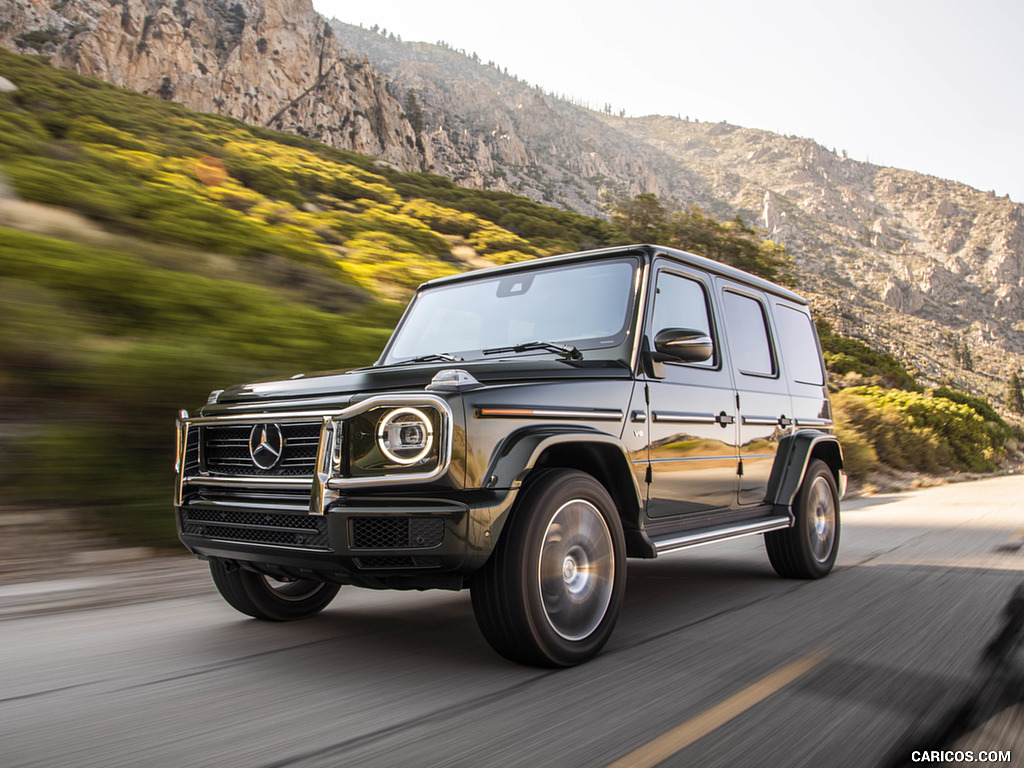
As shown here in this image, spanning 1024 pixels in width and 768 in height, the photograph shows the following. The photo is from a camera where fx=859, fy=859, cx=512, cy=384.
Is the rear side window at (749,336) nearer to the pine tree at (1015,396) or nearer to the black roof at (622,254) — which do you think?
the black roof at (622,254)

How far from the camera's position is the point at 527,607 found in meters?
3.43

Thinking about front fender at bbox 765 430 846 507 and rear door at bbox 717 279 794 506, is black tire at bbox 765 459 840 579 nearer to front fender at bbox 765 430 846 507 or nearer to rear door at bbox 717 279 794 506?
front fender at bbox 765 430 846 507

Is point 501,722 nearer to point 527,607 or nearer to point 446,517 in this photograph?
point 527,607

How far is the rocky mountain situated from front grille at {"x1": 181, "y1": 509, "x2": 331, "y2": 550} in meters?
45.6

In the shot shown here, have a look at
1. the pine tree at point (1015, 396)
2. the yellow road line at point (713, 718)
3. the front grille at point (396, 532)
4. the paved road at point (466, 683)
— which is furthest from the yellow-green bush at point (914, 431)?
the pine tree at point (1015, 396)

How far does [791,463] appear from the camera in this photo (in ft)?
19.3

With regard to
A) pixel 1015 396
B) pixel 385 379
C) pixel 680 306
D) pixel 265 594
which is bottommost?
pixel 265 594

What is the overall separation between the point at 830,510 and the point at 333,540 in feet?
14.7

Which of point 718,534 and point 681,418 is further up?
point 681,418

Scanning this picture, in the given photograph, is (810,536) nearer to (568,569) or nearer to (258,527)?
(568,569)

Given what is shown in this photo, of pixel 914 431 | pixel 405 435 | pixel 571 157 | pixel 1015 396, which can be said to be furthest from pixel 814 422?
pixel 571 157

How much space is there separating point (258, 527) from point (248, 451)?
14.3 inches

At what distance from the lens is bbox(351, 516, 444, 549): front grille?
3.26 meters

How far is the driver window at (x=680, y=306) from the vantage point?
472 cm
